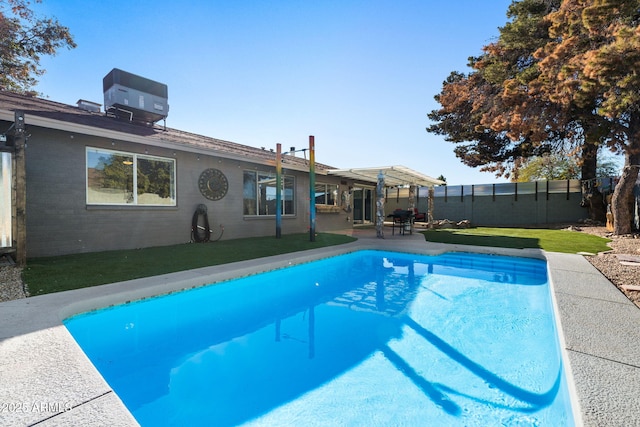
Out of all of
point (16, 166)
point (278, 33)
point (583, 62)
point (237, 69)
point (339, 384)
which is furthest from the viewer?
point (237, 69)

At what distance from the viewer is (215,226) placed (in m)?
9.40

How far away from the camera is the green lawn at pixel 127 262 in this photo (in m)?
4.36

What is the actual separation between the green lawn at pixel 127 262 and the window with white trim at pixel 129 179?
4.21 feet

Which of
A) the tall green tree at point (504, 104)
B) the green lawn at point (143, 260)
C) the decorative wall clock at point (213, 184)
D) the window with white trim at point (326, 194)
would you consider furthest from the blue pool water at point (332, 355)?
the tall green tree at point (504, 104)

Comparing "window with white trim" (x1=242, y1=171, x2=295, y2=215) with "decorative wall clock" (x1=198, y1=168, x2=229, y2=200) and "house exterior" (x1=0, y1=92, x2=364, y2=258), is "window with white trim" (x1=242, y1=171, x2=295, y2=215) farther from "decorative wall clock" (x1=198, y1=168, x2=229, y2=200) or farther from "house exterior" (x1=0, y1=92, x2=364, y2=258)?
"decorative wall clock" (x1=198, y1=168, x2=229, y2=200)

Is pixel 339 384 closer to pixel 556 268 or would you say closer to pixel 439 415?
pixel 439 415

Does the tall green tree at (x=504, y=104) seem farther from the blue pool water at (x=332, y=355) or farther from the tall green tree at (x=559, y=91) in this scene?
the blue pool water at (x=332, y=355)

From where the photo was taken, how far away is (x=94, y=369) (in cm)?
213

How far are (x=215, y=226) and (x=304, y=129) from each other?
6.32 metres

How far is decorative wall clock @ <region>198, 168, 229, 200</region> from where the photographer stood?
9.05m

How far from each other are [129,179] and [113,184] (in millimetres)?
384

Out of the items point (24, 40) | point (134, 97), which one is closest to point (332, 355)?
point (134, 97)

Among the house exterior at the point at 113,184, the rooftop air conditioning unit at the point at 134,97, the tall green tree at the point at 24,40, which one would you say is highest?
the tall green tree at the point at 24,40

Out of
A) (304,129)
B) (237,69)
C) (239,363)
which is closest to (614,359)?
(239,363)
